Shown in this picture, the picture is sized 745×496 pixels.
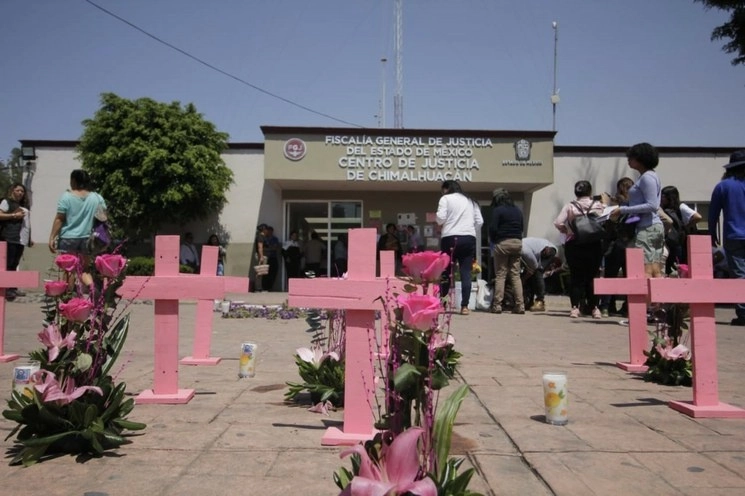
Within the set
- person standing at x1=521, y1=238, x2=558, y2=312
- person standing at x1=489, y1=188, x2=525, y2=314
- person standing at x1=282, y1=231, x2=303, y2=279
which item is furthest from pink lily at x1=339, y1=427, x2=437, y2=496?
person standing at x1=282, y1=231, x2=303, y2=279

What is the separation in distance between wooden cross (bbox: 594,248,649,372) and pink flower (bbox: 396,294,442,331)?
10.8ft

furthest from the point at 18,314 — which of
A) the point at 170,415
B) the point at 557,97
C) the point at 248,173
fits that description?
the point at 557,97

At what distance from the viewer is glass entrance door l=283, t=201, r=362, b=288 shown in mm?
18547

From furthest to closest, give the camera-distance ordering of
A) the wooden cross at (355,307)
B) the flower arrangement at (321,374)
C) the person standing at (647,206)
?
1. the person standing at (647,206)
2. the flower arrangement at (321,374)
3. the wooden cross at (355,307)

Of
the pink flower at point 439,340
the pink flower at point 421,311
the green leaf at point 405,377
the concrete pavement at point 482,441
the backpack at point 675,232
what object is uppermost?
the backpack at point 675,232

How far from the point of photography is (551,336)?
6.98 meters

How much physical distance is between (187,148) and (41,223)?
5.50 meters

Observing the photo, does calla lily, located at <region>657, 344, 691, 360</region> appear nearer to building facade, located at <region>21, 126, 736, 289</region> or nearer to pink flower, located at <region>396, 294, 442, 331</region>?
pink flower, located at <region>396, 294, 442, 331</region>

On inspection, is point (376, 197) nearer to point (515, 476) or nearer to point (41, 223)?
point (41, 223)

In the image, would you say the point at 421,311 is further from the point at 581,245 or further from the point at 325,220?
the point at 325,220

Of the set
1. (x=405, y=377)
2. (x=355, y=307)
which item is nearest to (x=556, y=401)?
(x=355, y=307)

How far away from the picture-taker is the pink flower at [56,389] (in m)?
2.64

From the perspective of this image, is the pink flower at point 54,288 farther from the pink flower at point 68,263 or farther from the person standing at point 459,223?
the person standing at point 459,223

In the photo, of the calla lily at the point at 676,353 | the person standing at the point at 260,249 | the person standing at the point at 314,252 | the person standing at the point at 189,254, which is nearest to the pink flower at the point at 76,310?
the calla lily at the point at 676,353
